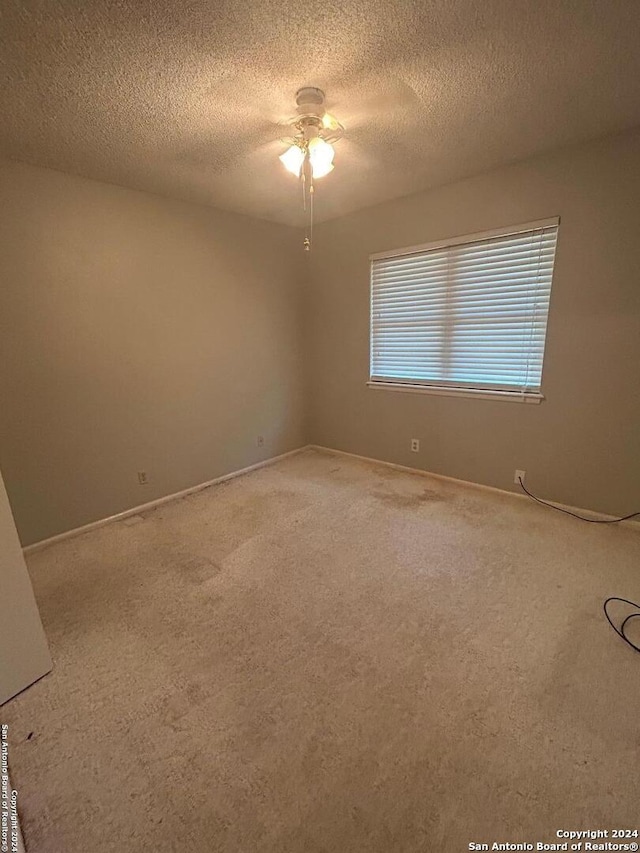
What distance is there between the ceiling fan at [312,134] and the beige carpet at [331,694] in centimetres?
233

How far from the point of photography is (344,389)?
400 cm

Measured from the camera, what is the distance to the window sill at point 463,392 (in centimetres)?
278

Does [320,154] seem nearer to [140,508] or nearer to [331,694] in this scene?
[331,694]

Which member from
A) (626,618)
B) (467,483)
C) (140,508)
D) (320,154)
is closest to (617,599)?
(626,618)

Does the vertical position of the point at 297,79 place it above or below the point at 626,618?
above

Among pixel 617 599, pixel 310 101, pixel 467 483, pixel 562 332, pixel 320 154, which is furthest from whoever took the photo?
pixel 467 483

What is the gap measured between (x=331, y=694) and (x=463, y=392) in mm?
2494

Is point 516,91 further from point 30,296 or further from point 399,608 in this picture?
point 30,296

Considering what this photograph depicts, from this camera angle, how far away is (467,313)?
3.01 m

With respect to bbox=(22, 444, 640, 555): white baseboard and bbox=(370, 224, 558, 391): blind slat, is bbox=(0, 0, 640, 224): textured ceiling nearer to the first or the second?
bbox=(370, 224, 558, 391): blind slat

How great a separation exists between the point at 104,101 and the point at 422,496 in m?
3.18

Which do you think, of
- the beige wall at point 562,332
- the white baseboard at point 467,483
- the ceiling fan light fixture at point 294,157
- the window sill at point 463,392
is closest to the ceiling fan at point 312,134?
the ceiling fan light fixture at point 294,157

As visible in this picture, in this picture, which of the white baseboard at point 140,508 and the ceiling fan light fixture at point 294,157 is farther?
the white baseboard at point 140,508

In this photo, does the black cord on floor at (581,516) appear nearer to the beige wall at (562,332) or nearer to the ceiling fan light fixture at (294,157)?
the beige wall at (562,332)
